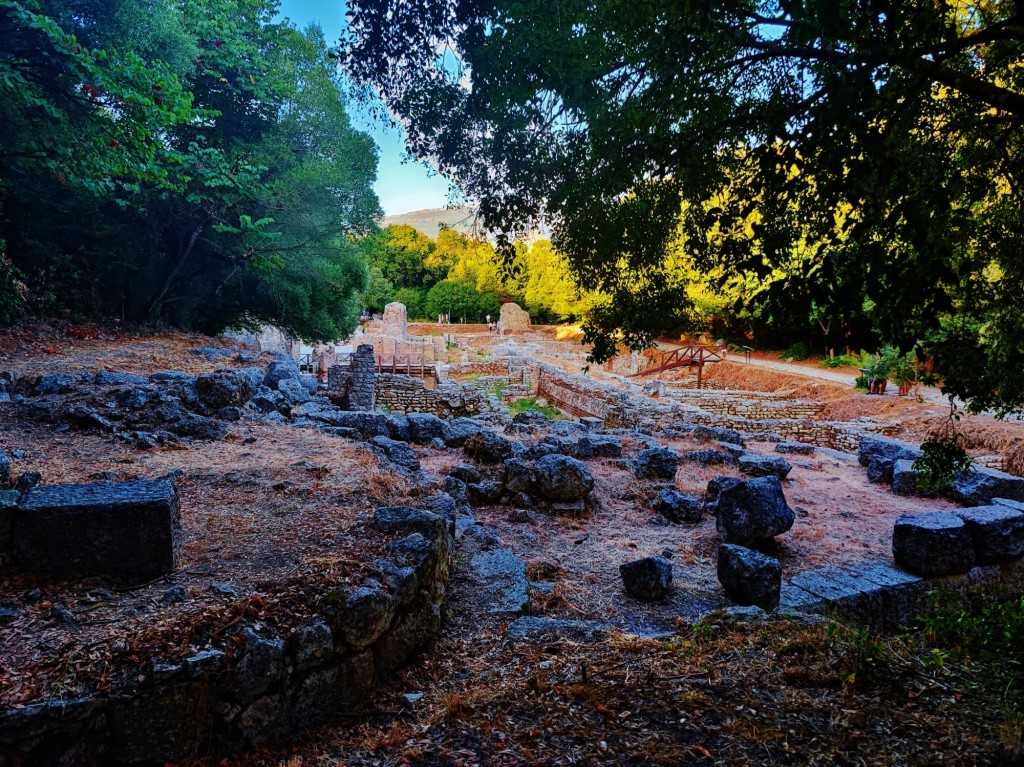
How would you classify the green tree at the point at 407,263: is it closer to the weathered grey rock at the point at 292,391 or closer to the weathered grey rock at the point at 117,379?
the weathered grey rock at the point at 292,391

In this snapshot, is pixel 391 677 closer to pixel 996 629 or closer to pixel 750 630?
pixel 750 630

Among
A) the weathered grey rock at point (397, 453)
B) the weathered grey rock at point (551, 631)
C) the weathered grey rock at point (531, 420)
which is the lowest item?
the weathered grey rock at point (531, 420)

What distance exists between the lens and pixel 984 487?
27.2ft

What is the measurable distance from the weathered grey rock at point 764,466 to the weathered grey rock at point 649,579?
16.9ft

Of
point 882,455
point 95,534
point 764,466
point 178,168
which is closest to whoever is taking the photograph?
point 95,534

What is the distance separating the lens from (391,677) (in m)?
3.62

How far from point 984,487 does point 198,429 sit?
11279 mm

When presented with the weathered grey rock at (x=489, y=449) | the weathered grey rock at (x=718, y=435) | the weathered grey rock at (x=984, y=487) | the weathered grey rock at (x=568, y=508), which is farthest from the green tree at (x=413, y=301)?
the weathered grey rock at (x=984, y=487)

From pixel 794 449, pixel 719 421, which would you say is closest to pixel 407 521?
pixel 794 449

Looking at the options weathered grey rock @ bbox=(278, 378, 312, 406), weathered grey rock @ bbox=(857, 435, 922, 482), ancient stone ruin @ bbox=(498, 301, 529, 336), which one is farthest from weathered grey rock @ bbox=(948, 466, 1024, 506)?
ancient stone ruin @ bbox=(498, 301, 529, 336)

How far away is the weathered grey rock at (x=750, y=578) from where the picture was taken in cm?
517

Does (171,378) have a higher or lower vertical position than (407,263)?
lower

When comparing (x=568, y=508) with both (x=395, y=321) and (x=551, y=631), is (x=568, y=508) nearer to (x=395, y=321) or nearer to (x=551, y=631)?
(x=551, y=631)

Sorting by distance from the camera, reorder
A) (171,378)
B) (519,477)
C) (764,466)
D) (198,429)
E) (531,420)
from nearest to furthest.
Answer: (198,429) → (519,477) → (171,378) → (764,466) → (531,420)
